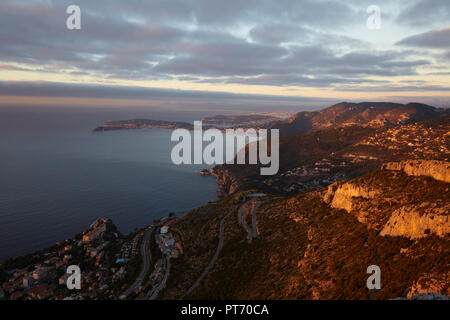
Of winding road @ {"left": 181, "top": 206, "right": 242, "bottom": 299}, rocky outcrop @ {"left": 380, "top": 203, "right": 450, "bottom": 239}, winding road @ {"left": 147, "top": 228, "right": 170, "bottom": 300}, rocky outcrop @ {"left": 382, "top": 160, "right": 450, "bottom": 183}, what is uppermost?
rocky outcrop @ {"left": 382, "top": 160, "right": 450, "bottom": 183}

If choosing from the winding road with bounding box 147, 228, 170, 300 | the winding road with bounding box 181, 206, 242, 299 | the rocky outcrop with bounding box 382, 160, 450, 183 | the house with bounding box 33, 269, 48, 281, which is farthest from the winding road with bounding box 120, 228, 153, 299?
the rocky outcrop with bounding box 382, 160, 450, 183

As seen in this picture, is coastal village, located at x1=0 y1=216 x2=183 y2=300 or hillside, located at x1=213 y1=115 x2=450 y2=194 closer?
coastal village, located at x1=0 y1=216 x2=183 y2=300

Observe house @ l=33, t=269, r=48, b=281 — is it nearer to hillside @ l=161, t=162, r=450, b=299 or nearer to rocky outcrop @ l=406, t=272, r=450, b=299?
hillside @ l=161, t=162, r=450, b=299

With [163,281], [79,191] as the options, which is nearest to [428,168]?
[163,281]

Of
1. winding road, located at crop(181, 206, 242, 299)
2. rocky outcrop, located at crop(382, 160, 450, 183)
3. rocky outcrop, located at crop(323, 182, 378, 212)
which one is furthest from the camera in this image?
rocky outcrop, located at crop(323, 182, 378, 212)
